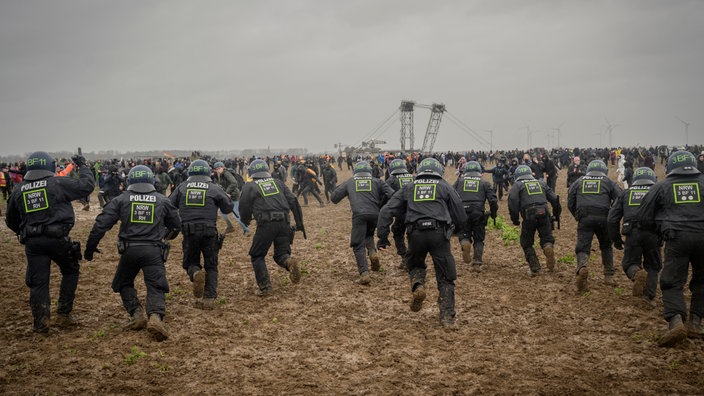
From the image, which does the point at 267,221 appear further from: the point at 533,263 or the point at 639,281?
the point at 639,281

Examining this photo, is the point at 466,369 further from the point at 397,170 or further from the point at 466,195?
the point at 397,170

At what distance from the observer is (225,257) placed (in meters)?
12.4

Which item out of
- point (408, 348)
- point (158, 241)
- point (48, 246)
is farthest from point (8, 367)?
point (408, 348)

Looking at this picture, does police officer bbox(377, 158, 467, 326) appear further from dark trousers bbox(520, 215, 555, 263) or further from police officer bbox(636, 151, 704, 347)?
dark trousers bbox(520, 215, 555, 263)

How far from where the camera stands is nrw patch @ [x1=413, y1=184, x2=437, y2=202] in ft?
23.8

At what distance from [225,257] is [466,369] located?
8.29 m

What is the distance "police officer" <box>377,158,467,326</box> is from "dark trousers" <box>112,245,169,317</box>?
12.1ft

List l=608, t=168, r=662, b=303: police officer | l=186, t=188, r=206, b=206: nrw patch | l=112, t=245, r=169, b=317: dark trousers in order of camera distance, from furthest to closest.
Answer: l=186, t=188, r=206, b=206: nrw patch → l=608, t=168, r=662, b=303: police officer → l=112, t=245, r=169, b=317: dark trousers

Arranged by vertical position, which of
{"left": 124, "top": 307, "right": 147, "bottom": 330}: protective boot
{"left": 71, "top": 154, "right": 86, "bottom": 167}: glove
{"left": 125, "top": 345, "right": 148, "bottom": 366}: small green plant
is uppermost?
{"left": 71, "top": 154, "right": 86, "bottom": 167}: glove

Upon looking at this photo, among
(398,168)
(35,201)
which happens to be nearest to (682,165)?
(398,168)

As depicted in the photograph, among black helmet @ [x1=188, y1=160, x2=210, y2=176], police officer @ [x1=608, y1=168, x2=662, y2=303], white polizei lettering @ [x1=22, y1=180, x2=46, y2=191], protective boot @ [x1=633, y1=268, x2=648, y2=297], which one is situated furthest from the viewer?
black helmet @ [x1=188, y1=160, x2=210, y2=176]

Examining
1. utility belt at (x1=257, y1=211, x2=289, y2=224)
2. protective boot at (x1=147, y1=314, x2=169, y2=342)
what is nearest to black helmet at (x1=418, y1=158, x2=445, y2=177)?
utility belt at (x1=257, y1=211, x2=289, y2=224)

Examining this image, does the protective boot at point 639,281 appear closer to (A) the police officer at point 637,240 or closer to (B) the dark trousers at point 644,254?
(A) the police officer at point 637,240

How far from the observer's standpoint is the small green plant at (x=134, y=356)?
5891mm
